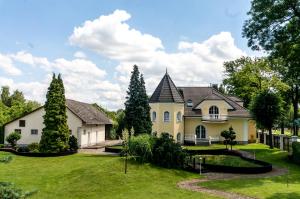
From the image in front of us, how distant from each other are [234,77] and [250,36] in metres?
30.2

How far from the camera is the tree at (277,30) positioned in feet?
92.4

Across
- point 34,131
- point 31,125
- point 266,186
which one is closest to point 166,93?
point 34,131

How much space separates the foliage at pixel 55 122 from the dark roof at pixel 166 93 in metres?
12.6

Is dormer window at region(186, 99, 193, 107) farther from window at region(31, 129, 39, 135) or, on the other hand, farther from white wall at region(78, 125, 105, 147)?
window at region(31, 129, 39, 135)

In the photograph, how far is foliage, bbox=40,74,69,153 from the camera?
3506 centimetres

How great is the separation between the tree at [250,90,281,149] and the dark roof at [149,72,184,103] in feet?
32.2

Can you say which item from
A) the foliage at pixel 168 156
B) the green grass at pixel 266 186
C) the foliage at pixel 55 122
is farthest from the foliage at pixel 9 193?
the foliage at pixel 55 122

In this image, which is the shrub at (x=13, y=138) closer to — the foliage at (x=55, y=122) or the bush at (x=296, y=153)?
the foliage at (x=55, y=122)

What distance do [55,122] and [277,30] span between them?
22.7 metres

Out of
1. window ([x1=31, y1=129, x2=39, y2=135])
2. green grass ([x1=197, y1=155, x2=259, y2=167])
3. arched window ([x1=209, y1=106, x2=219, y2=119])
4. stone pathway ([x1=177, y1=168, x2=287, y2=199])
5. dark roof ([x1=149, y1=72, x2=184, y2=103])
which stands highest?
dark roof ([x1=149, y1=72, x2=184, y2=103])

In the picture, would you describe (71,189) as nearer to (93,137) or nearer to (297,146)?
(297,146)

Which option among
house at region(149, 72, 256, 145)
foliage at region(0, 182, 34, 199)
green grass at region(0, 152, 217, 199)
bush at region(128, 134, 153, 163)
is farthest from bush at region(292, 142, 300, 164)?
foliage at region(0, 182, 34, 199)

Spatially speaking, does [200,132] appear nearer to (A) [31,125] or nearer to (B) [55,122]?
(B) [55,122]

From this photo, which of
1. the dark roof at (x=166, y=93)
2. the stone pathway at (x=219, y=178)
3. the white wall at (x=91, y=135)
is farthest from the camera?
the dark roof at (x=166, y=93)
